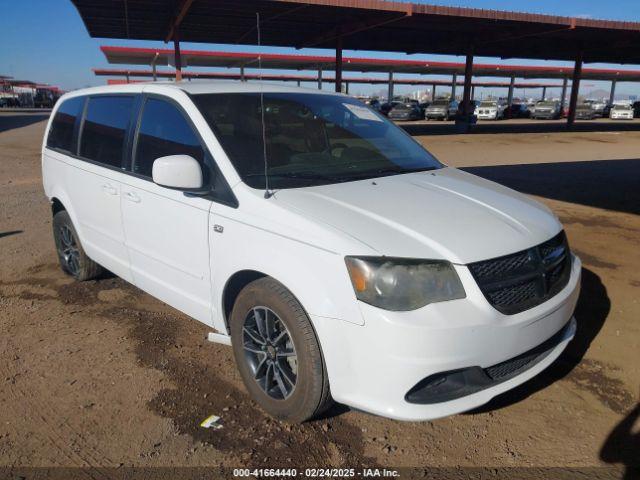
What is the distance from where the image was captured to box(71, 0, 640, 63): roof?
19.8 m

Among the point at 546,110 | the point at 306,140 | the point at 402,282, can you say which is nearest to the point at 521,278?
the point at 402,282

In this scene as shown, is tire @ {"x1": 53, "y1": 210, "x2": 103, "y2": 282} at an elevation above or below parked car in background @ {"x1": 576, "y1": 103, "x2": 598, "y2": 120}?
above

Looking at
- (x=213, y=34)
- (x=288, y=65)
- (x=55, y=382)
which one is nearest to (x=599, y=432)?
(x=55, y=382)

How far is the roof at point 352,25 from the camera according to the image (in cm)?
1983

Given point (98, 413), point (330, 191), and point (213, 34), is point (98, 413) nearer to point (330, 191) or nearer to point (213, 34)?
point (330, 191)

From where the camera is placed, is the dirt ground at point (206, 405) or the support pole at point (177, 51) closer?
the dirt ground at point (206, 405)

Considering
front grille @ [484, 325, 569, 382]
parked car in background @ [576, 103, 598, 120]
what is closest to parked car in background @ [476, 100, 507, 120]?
parked car in background @ [576, 103, 598, 120]

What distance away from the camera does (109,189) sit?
3977 mm

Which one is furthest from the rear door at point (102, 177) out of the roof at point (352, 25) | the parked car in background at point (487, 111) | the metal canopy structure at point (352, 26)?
the parked car in background at point (487, 111)

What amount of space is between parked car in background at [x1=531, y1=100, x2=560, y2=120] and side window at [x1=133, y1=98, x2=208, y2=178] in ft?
161

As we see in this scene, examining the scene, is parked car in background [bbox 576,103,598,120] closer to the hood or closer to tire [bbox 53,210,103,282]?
the hood

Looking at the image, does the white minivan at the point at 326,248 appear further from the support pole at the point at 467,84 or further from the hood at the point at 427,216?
the support pole at the point at 467,84

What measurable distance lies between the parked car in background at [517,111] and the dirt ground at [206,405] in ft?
159

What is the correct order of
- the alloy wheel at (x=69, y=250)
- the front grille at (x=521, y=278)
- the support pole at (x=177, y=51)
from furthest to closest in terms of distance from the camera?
the support pole at (x=177, y=51) → the alloy wheel at (x=69, y=250) → the front grille at (x=521, y=278)
